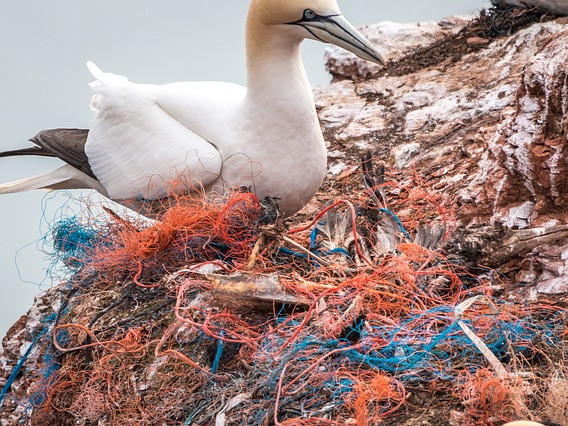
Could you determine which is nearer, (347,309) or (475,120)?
(347,309)

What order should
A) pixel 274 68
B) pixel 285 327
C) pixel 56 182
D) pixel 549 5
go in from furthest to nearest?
pixel 549 5 < pixel 56 182 < pixel 274 68 < pixel 285 327

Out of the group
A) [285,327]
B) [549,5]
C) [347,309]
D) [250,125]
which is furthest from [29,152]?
[549,5]

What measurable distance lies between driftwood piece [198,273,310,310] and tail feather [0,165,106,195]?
2.19 meters

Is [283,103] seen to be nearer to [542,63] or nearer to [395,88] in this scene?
[542,63]

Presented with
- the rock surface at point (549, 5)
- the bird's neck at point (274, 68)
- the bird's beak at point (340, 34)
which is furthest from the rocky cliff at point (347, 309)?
the rock surface at point (549, 5)

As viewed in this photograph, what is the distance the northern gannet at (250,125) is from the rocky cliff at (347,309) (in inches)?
11.6

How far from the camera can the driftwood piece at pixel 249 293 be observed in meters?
4.55

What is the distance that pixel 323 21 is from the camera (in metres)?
5.30

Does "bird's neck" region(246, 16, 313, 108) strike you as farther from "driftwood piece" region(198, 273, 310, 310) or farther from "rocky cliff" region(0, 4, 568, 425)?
"driftwood piece" region(198, 273, 310, 310)

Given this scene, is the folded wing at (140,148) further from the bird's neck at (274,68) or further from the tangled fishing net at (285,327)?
the bird's neck at (274,68)

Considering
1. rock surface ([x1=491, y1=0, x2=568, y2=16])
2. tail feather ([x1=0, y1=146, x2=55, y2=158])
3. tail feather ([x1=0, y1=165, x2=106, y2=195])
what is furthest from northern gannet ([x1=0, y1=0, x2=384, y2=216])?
rock surface ([x1=491, y1=0, x2=568, y2=16])

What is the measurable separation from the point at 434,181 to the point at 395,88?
6.53ft

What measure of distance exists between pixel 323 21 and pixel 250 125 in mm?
771

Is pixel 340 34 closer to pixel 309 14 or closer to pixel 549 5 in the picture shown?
pixel 309 14
